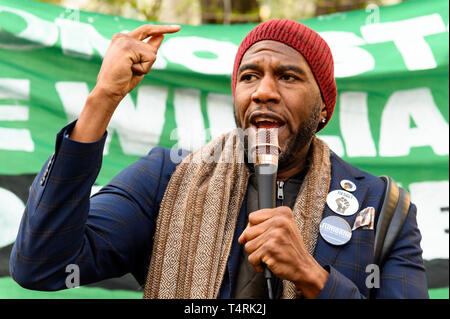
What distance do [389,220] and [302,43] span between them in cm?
89

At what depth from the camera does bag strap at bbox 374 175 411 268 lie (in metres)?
2.07

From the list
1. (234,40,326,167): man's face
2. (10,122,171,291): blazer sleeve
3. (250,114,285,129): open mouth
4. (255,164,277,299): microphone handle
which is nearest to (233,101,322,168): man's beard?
(234,40,326,167): man's face

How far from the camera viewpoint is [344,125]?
3.64m

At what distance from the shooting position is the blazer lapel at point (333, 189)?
2066 millimetres

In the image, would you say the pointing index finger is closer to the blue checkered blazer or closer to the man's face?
the blue checkered blazer

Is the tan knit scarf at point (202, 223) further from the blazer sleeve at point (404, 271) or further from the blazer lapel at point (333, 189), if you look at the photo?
the blazer sleeve at point (404, 271)

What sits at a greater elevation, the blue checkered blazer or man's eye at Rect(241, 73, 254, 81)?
man's eye at Rect(241, 73, 254, 81)

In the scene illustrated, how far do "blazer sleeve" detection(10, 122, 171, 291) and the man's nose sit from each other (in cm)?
71

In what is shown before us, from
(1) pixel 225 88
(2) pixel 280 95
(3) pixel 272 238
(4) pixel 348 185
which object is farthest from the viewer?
(1) pixel 225 88

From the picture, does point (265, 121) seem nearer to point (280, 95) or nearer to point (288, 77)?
point (280, 95)

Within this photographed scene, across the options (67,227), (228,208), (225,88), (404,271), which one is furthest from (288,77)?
(225,88)

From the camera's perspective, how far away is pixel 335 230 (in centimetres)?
213

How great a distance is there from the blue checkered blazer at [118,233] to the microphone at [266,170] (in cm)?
34
